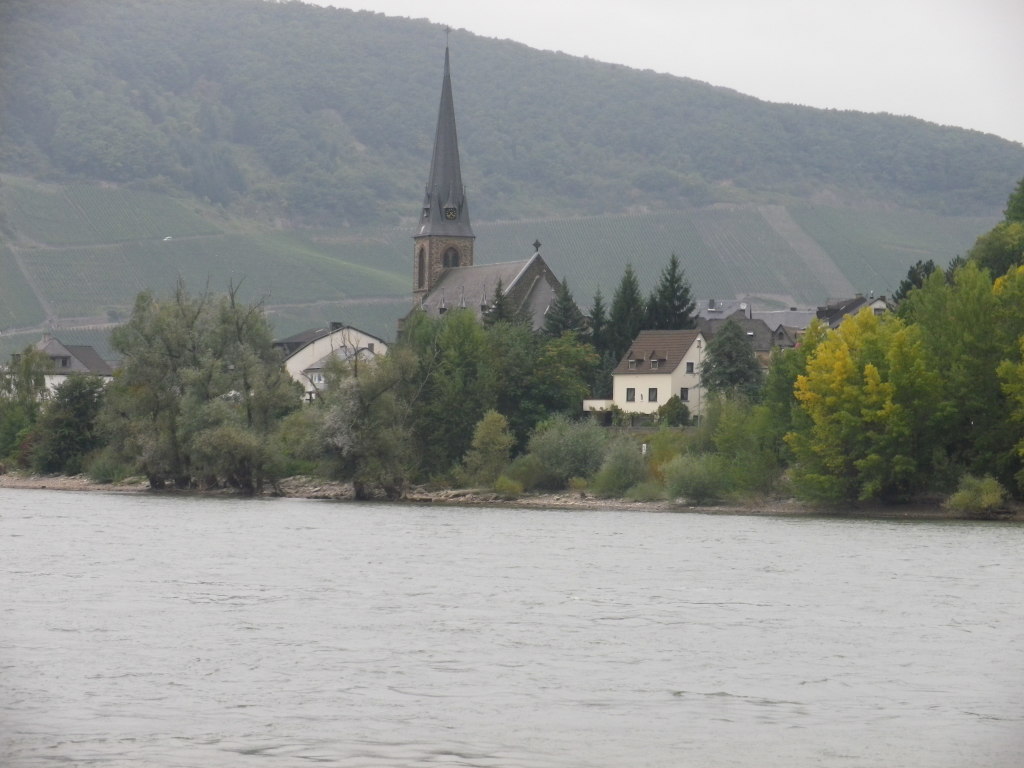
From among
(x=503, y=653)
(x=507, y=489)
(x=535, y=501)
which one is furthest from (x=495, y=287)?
(x=503, y=653)

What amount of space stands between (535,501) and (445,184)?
6943 centimetres

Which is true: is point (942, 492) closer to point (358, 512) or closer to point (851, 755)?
point (358, 512)

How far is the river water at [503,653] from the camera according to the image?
64.7 feet

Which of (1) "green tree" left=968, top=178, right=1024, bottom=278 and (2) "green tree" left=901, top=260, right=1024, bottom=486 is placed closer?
(2) "green tree" left=901, top=260, right=1024, bottom=486

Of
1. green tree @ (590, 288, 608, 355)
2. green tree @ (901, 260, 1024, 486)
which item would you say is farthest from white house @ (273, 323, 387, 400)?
green tree @ (901, 260, 1024, 486)

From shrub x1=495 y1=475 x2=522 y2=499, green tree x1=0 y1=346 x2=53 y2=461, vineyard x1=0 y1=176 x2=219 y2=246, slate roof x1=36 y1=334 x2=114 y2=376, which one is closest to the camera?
shrub x1=495 y1=475 x2=522 y2=499

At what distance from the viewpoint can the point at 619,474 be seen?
72.1m

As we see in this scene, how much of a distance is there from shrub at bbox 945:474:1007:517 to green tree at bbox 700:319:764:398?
2537 cm

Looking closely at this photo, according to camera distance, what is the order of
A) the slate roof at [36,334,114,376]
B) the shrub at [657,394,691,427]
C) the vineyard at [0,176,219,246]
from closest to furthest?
the shrub at [657,394,691,427] < the slate roof at [36,334,114,376] < the vineyard at [0,176,219,246]

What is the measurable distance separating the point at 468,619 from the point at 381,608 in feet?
7.02

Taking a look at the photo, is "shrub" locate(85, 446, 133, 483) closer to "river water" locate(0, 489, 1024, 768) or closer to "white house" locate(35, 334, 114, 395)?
"river water" locate(0, 489, 1024, 768)

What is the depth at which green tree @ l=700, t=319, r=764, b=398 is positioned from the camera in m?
86.8

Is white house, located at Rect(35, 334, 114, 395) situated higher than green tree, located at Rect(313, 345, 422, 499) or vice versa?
white house, located at Rect(35, 334, 114, 395)

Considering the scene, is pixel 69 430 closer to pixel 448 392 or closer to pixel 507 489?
pixel 448 392
